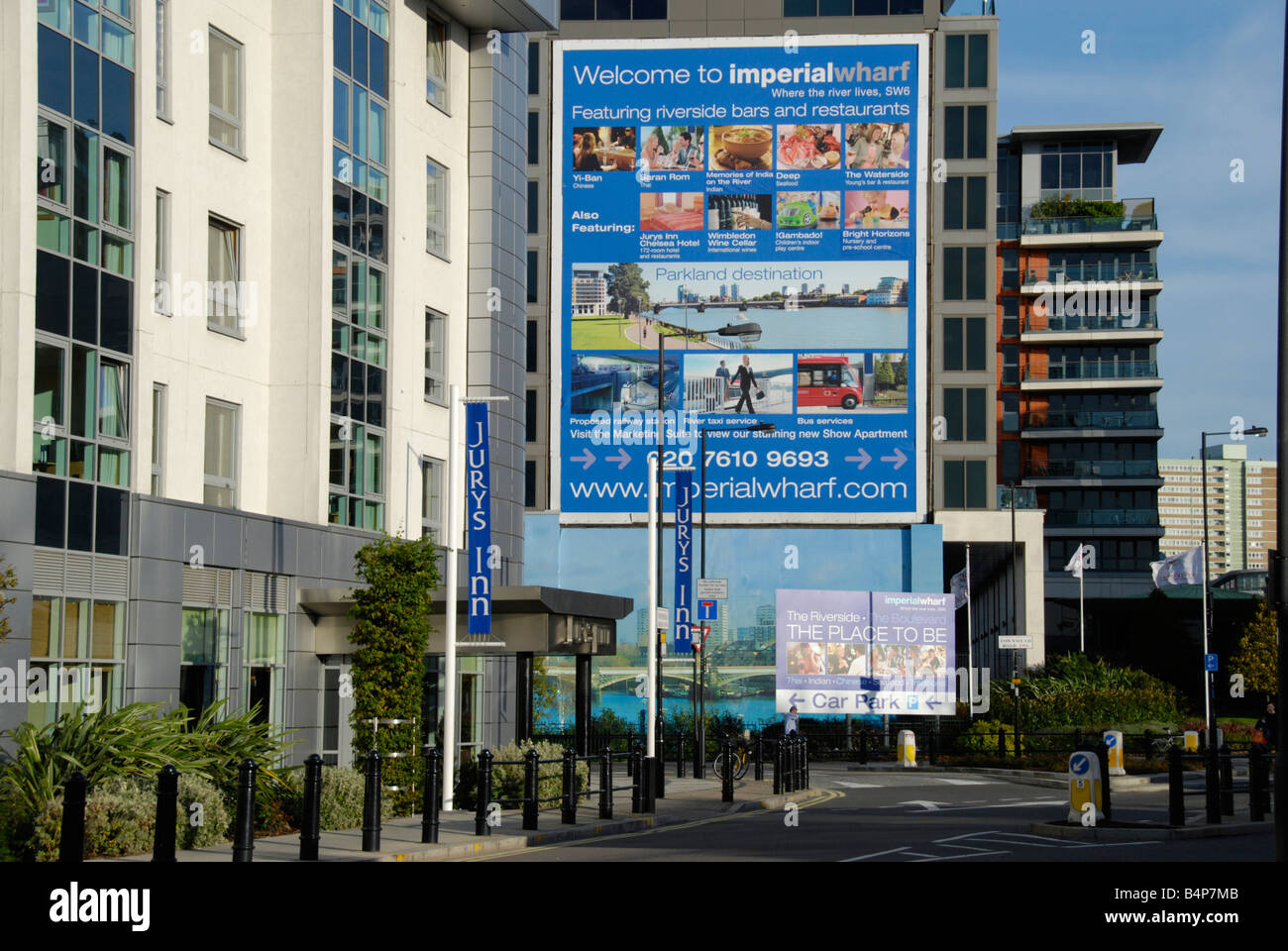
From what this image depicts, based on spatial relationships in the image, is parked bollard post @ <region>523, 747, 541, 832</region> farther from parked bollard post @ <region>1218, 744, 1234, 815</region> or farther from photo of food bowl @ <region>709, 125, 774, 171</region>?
photo of food bowl @ <region>709, 125, 774, 171</region>

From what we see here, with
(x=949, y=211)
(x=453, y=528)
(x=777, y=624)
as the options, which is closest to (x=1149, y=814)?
(x=453, y=528)

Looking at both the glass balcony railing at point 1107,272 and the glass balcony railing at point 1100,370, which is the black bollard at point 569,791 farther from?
the glass balcony railing at point 1107,272

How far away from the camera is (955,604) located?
5244 centimetres

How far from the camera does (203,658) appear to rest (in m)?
26.7

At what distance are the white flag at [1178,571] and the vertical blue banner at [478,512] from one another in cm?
6505

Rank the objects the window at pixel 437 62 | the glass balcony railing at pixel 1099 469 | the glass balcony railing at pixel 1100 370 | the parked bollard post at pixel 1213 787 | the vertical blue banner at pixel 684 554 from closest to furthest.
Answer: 1. the parked bollard post at pixel 1213 787
2. the window at pixel 437 62
3. the vertical blue banner at pixel 684 554
4. the glass balcony railing at pixel 1100 370
5. the glass balcony railing at pixel 1099 469

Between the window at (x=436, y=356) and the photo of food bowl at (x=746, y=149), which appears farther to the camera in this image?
the photo of food bowl at (x=746, y=149)

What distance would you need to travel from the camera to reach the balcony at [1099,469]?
95312 mm

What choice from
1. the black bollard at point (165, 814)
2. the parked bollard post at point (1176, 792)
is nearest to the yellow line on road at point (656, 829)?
the black bollard at point (165, 814)

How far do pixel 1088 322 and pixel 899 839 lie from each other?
80.0 m

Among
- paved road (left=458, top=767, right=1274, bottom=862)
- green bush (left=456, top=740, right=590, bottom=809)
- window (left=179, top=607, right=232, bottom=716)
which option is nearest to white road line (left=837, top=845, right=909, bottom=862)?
paved road (left=458, top=767, right=1274, bottom=862)

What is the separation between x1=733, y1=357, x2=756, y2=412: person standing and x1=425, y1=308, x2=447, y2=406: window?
928 inches

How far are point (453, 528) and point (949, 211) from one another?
4107cm

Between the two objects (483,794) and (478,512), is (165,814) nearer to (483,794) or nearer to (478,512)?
(483,794)
